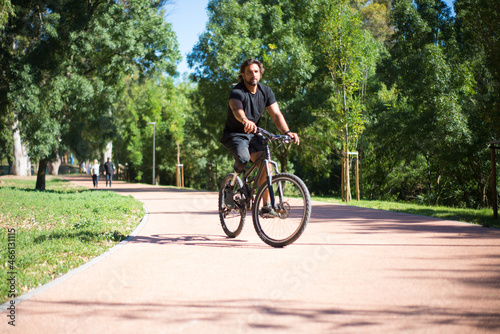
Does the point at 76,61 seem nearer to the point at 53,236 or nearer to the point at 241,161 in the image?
the point at 53,236

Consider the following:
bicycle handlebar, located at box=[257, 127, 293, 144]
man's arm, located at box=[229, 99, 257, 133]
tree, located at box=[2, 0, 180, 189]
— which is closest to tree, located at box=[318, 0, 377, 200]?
tree, located at box=[2, 0, 180, 189]

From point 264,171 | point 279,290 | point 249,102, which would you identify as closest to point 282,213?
point 264,171

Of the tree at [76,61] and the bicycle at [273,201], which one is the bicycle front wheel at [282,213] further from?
the tree at [76,61]

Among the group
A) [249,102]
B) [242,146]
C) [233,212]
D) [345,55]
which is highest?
[345,55]

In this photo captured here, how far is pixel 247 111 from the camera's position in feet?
19.6

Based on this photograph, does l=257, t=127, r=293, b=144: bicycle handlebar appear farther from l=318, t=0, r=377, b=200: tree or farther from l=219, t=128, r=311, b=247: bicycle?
l=318, t=0, r=377, b=200: tree

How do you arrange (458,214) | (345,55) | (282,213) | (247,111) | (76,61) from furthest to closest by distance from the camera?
1. (76,61)
2. (345,55)
3. (458,214)
4. (247,111)
5. (282,213)

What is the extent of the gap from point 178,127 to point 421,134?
79.0 ft

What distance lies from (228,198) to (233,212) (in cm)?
20

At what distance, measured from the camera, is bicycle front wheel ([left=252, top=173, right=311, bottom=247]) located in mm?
5398

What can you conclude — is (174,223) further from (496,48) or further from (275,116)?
(496,48)

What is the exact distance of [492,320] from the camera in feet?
9.68

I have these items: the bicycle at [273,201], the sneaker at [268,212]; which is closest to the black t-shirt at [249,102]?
the bicycle at [273,201]

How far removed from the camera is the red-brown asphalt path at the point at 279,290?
118 inches
